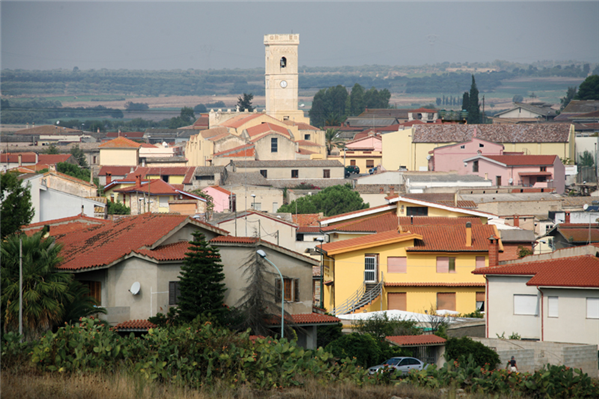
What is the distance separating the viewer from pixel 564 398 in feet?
46.7

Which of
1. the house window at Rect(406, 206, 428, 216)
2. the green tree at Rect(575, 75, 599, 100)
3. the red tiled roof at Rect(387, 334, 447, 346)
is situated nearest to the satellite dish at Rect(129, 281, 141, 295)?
the red tiled roof at Rect(387, 334, 447, 346)

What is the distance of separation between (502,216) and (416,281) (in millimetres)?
15729

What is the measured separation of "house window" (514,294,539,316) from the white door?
7.32 metres

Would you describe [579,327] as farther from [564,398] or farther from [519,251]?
[519,251]

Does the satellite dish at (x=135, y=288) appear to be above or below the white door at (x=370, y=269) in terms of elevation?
above

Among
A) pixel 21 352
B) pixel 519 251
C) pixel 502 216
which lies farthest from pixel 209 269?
pixel 502 216

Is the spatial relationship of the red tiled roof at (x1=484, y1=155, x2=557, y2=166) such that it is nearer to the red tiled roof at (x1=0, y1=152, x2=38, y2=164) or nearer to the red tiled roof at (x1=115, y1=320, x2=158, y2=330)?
the red tiled roof at (x1=0, y1=152, x2=38, y2=164)

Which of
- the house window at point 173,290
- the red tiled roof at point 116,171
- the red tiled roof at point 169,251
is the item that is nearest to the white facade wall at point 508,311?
the red tiled roof at point 169,251

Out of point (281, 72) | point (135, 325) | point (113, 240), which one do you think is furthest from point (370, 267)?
point (281, 72)

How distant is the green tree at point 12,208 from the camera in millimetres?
21219

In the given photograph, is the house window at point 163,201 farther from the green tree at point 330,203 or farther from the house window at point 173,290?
the house window at point 173,290

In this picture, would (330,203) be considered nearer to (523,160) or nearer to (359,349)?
(523,160)

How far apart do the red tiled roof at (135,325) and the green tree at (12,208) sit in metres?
5.28

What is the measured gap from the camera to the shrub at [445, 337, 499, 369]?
18.5 meters
